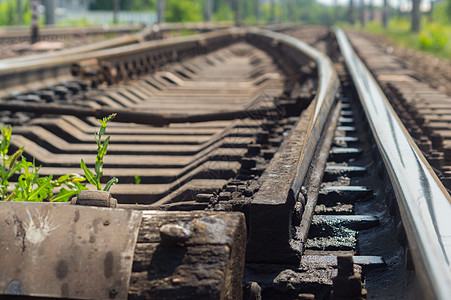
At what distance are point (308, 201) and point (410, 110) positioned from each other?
3.08 m

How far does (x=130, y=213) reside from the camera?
6.13 feet

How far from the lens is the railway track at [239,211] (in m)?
1.72

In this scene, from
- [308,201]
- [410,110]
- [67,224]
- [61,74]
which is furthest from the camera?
[61,74]

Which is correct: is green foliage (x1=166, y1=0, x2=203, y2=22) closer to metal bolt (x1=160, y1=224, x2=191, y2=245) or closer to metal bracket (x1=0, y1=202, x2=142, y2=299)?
metal bracket (x1=0, y1=202, x2=142, y2=299)

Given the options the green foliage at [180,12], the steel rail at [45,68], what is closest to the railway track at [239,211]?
the steel rail at [45,68]

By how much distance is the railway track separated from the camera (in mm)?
1722

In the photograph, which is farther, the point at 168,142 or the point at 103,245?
the point at 168,142

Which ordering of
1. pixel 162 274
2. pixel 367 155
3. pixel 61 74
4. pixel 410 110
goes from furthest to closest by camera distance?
pixel 61 74 < pixel 410 110 < pixel 367 155 < pixel 162 274

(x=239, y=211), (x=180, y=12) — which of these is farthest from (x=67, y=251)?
(x=180, y=12)

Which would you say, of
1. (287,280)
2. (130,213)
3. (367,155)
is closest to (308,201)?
(287,280)

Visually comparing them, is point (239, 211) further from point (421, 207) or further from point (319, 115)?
point (319, 115)

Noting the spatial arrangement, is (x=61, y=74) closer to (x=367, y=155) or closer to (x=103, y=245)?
(x=367, y=155)

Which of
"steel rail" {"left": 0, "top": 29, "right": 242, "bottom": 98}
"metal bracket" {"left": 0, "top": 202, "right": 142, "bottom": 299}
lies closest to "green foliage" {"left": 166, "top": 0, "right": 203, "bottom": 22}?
"steel rail" {"left": 0, "top": 29, "right": 242, "bottom": 98}

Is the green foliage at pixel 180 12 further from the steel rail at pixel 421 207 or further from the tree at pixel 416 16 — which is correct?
the steel rail at pixel 421 207
